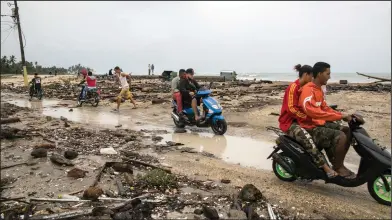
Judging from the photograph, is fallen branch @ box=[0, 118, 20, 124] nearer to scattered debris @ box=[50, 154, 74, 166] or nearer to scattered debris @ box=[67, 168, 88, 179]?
scattered debris @ box=[50, 154, 74, 166]

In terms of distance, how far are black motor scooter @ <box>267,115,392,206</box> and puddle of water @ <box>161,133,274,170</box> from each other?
1.30 m

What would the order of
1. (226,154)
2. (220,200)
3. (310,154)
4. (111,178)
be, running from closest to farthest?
A: 1. (220,200)
2. (310,154)
3. (111,178)
4. (226,154)

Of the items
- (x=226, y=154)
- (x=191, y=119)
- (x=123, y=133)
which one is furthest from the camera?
(x=191, y=119)

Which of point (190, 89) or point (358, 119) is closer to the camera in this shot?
point (358, 119)

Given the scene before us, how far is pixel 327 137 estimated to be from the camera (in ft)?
15.7

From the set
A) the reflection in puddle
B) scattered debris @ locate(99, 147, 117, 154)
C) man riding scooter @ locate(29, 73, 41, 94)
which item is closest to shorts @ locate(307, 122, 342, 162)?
scattered debris @ locate(99, 147, 117, 154)

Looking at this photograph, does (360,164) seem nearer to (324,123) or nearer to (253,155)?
(324,123)

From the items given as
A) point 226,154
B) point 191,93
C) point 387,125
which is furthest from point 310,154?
point 387,125

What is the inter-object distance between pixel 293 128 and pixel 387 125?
24.1ft

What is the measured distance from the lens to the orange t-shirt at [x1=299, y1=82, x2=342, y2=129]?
4703mm

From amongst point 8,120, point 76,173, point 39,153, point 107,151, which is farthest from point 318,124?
point 8,120

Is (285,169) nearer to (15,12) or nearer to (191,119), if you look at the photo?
(191,119)

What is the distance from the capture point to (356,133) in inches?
182

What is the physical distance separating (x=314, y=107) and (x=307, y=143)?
0.55 metres
